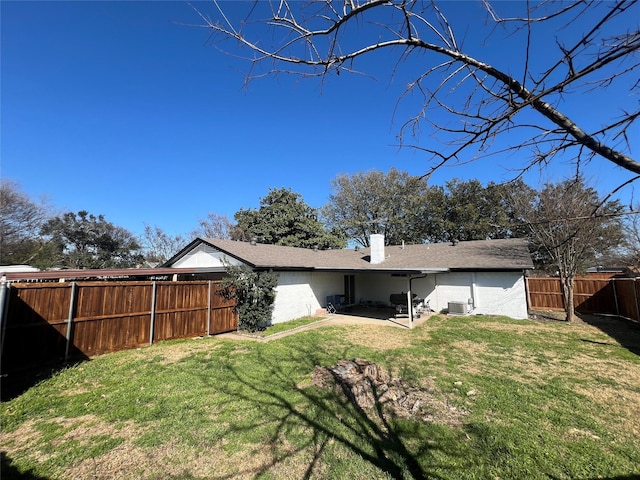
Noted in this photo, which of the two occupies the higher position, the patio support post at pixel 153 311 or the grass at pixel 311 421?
the patio support post at pixel 153 311

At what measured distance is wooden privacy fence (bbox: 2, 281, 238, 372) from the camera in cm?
614

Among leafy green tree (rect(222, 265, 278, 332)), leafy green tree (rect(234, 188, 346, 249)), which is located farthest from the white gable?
leafy green tree (rect(234, 188, 346, 249))

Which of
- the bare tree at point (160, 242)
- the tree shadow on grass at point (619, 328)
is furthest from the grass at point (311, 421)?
the bare tree at point (160, 242)

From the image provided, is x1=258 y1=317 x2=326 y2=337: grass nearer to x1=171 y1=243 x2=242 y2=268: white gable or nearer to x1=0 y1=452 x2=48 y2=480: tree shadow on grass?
x1=171 y1=243 x2=242 y2=268: white gable

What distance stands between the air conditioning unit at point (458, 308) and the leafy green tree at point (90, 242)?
36437 mm

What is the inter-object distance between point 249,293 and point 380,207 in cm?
2202

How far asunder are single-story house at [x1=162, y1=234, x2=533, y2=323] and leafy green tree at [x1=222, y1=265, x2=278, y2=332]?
2.30 ft

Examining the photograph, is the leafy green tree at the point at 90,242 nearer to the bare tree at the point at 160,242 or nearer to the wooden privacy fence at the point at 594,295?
the bare tree at the point at 160,242

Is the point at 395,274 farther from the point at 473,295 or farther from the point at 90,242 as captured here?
the point at 90,242

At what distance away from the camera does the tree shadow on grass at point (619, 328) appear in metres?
8.73

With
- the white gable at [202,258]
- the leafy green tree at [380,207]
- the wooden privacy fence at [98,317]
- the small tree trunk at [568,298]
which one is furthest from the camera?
the leafy green tree at [380,207]

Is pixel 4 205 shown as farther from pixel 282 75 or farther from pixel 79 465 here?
pixel 282 75

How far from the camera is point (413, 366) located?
6.75 meters

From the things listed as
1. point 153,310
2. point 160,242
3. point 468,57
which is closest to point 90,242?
point 160,242
